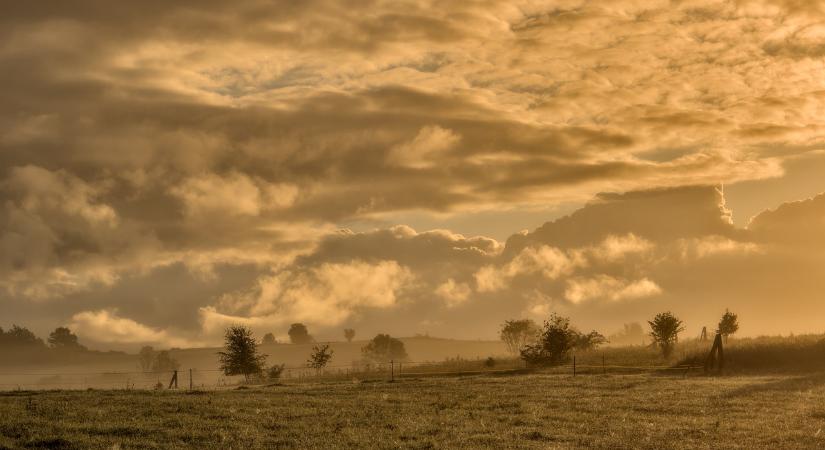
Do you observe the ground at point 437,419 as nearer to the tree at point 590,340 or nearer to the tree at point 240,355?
the tree at point 240,355

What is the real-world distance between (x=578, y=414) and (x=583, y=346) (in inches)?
4106

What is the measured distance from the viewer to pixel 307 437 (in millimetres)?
27703

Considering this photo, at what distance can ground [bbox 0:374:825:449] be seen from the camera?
2688cm

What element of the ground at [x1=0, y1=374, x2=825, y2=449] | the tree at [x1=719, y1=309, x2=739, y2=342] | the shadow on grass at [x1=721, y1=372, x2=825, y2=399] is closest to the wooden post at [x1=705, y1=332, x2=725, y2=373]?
the shadow on grass at [x1=721, y1=372, x2=825, y2=399]

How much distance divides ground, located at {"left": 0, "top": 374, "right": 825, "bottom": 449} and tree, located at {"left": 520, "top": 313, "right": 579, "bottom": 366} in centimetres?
4171

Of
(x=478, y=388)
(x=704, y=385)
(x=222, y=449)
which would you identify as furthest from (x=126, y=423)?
(x=704, y=385)

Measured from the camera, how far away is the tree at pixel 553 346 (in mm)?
89438

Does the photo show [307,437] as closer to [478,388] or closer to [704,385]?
[478,388]

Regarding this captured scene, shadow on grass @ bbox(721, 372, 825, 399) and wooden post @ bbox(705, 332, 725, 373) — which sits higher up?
wooden post @ bbox(705, 332, 725, 373)

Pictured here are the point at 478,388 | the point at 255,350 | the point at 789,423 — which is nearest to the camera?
the point at 789,423

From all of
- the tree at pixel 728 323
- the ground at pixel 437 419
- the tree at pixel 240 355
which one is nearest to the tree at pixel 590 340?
the tree at pixel 728 323

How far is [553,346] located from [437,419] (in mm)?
59249

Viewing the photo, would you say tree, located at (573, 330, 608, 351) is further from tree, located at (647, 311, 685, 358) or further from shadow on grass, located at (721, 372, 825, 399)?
shadow on grass, located at (721, 372, 825, 399)

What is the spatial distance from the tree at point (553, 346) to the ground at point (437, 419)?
41712 mm
